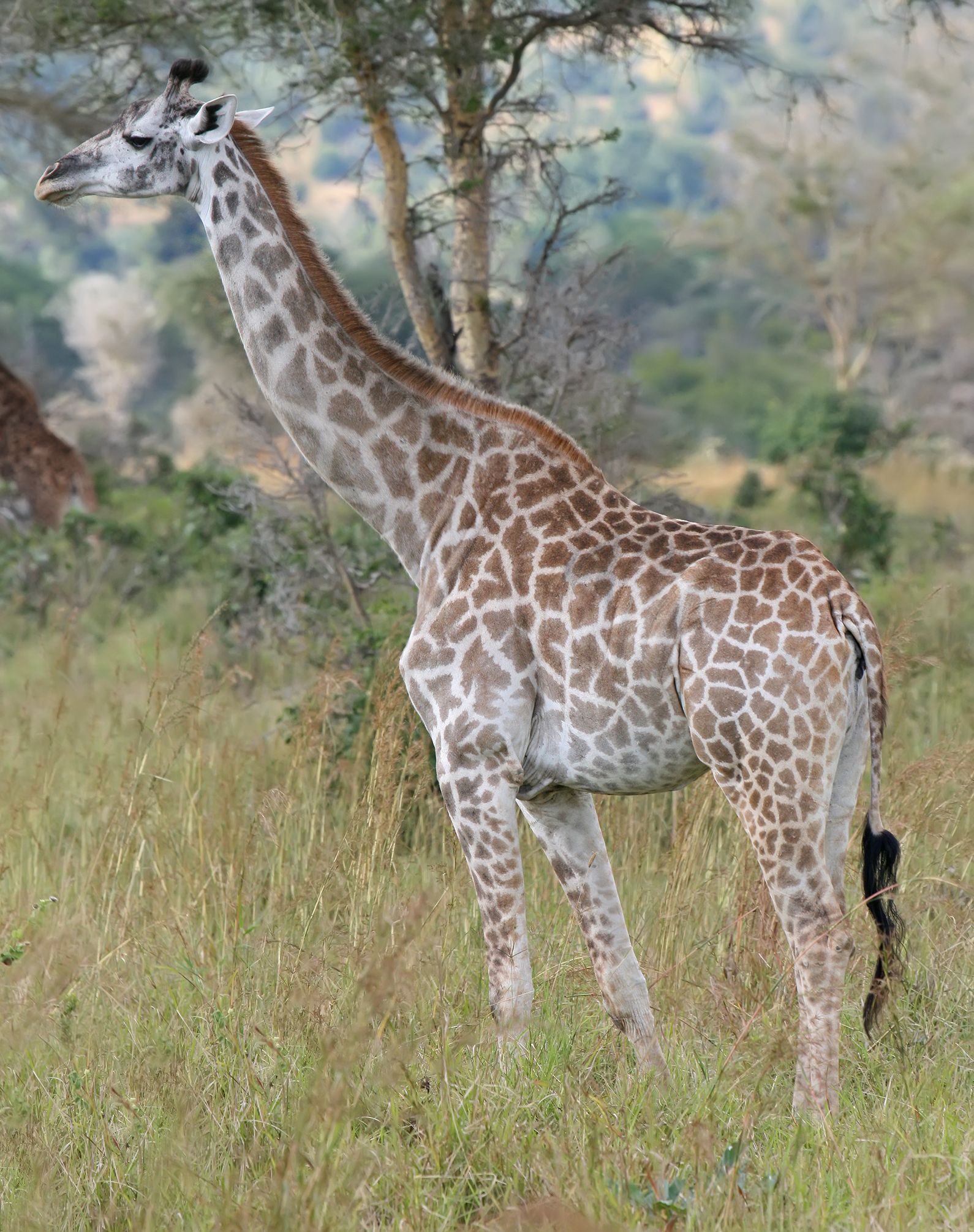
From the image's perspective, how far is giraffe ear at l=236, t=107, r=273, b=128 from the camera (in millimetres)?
4285

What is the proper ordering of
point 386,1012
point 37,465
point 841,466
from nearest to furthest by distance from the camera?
1. point 386,1012
2. point 841,466
3. point 37,465

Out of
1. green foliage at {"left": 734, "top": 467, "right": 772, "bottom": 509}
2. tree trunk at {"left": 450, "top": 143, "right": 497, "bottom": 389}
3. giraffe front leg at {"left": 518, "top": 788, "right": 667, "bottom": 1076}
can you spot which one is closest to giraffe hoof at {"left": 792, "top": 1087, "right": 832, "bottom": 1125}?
giraffe front leg at {"left": 518, "top": 788, "right": 667, "bottom": 1076}

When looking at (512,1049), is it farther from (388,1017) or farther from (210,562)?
(210,562)

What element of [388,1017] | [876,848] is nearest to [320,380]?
[388,1017]

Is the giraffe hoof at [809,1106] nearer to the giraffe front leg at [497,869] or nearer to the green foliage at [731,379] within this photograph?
the giraffe front leg at [497,869]

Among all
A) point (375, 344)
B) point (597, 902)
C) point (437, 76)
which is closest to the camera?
point (597, 902)

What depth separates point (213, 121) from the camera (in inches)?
167

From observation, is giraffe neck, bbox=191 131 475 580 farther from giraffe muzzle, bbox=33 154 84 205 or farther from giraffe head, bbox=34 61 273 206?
giraffe muzzle, bbox=33 154 84 205

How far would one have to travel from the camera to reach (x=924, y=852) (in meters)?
5.23

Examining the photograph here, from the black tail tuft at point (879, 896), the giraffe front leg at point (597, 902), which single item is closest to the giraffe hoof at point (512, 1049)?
the giraffe front leg at point (597, 902)

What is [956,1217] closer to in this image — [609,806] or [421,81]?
[609,806]

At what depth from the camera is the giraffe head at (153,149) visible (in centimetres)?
426

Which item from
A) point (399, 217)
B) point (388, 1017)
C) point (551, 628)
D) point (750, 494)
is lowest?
point (388, 1017)

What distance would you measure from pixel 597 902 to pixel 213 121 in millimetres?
2497
